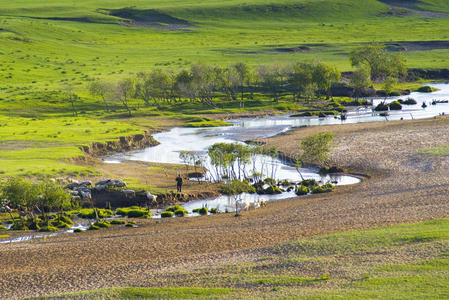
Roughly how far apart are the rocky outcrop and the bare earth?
37337 mm

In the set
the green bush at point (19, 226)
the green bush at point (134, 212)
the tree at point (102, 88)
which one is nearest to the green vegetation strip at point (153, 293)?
the green bush at point (19, 226)

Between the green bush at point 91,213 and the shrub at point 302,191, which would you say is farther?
the shrub at point 302,191

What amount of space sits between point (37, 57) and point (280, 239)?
578 feet

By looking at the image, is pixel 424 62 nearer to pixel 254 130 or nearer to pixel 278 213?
pixel 254 130

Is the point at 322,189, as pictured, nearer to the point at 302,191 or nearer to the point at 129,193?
the point at 302,191

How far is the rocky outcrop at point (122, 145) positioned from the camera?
86.3 metres

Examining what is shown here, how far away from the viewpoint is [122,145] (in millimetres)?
92875

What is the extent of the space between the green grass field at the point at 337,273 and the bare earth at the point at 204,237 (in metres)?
2.01

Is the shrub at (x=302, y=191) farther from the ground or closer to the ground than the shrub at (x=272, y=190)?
farther from the ground

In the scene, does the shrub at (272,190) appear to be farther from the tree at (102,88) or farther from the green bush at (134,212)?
the tree at (102,88)

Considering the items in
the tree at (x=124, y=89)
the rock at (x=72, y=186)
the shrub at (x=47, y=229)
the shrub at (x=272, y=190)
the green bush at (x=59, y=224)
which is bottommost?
the shrub at (x=272, y=190)

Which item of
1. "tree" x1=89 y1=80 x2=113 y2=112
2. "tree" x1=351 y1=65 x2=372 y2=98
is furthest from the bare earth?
"tree" x1=351 y1=65 x2=372 y2=98

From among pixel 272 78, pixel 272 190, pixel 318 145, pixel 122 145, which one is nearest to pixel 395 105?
pixel 272 78

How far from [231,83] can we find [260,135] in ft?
145
